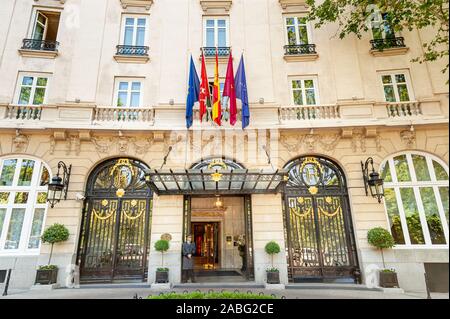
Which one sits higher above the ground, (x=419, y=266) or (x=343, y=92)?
(x=343, y=92)

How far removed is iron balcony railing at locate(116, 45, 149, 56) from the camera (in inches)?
429

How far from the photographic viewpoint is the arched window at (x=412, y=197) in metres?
8.54

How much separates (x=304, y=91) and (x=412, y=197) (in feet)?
18.5

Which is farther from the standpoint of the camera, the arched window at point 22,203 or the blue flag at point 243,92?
the blue flag at point 243,92

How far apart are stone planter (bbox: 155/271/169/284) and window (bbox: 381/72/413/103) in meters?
10.6

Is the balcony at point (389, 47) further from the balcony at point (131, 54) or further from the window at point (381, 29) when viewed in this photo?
the balcony at point (131, 54)

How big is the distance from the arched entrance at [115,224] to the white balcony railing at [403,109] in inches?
385

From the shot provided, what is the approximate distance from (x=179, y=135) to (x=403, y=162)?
332 inches

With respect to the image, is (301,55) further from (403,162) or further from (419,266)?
(419,266)

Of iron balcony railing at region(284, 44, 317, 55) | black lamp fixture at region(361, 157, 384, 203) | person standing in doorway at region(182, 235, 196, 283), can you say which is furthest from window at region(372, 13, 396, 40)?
person standing in doorway at region(182, 235, 196, 283)

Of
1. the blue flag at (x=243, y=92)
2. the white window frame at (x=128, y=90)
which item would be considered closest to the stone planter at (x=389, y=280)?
the blue flag at (x=243, y=92)
